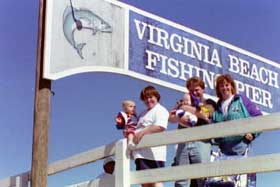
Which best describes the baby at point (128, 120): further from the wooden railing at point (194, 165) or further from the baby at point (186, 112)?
the baby at point (186, 112)

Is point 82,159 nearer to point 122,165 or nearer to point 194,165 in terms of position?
point 122,165

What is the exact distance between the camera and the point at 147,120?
16.8 ft

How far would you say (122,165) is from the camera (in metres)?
5.01

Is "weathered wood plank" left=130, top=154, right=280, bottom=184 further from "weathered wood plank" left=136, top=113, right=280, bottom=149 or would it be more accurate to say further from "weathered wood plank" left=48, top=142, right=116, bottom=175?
"weathered wood plank" left=48, top=142, right=116, bottom=175

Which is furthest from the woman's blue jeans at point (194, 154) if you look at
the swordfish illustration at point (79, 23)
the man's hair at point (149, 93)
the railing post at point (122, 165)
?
the swordfish illustration at point (79, 23)

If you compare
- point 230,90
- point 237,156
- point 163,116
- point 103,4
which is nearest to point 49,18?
point 103,4

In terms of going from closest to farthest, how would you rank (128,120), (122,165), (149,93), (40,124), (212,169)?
(212,169), (122,165), (149,93), (128,120), (40,124)

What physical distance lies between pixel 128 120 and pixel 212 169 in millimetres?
1282

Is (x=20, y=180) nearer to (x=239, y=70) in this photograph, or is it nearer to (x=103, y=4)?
(x=103, y=4)

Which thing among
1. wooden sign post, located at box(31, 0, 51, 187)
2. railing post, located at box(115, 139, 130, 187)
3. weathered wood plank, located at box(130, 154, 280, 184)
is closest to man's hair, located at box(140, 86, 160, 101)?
railing post, located at box(115, 139, 130, 187)

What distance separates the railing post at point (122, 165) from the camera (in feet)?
16.3

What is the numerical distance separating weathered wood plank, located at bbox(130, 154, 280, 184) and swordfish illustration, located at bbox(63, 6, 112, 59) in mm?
2072

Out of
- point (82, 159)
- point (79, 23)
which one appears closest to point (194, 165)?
point (82, 159)

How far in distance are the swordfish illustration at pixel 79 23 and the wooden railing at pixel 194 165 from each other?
4.71 feet
